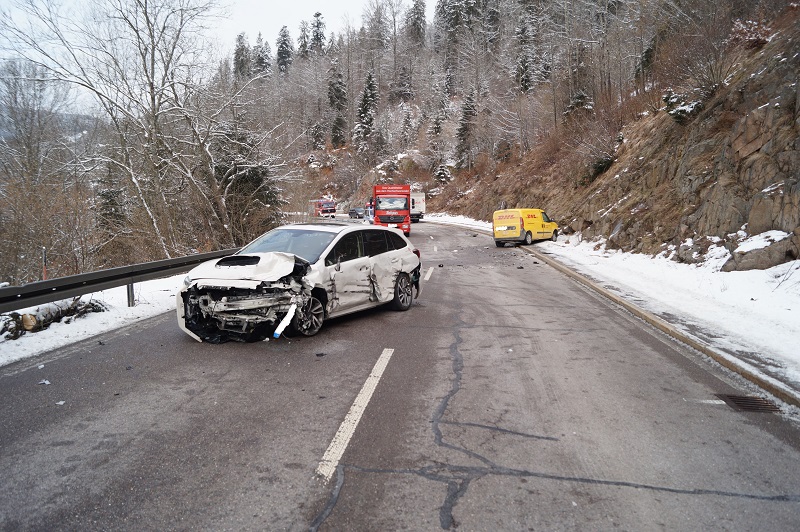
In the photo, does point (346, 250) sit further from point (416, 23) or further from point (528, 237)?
point (416, 23)

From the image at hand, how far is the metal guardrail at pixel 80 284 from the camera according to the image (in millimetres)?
6636

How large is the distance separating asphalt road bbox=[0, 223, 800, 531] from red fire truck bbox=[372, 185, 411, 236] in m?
24.6

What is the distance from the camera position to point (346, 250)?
7902mm

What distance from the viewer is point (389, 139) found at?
75750mm

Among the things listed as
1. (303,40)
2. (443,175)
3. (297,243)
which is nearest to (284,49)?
(303,40)

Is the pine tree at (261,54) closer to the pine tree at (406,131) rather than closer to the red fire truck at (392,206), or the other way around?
the pine tree at (406,131)

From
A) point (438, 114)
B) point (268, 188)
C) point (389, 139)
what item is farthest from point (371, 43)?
A: point (268, 188)

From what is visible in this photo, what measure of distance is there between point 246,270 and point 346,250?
6.02 ft

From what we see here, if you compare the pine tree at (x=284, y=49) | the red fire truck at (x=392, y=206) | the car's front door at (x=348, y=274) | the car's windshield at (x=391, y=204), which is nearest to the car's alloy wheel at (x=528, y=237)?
the red fire truck at (x=392, y=206)

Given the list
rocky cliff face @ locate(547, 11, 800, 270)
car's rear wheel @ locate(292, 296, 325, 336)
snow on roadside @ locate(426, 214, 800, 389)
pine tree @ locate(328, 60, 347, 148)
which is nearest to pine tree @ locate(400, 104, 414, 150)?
pine tree @ locate(328, 60, 347, 148)

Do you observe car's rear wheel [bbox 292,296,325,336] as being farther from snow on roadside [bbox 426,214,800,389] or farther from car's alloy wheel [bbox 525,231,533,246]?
car's alloy wheel [bbox 525,231,533,246]

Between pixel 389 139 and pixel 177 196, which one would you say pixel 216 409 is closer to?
pixel 177 196

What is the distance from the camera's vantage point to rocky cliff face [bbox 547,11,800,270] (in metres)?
11.4

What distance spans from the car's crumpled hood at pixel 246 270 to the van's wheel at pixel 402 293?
250 cm
